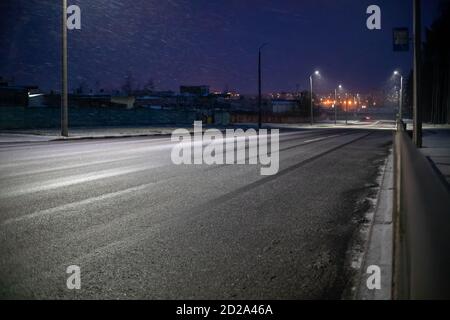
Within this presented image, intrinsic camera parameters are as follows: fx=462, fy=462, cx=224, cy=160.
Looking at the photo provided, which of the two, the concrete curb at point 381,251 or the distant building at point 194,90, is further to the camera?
Result: the distant building at point 194,90

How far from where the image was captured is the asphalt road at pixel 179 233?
4191 millimetres

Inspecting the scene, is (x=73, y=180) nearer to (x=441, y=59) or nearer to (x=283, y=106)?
(x=441, y=59)

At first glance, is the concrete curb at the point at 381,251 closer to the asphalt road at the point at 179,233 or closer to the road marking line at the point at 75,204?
the asphalt road at the point at 179,233

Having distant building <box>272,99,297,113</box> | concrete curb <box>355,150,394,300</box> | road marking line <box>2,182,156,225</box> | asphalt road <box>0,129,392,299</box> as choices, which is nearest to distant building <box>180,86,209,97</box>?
distant building <box>272,99,297,113</box>

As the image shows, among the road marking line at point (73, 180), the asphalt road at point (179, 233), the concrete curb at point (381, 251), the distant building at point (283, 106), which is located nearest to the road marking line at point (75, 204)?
the asphalt road at point (179, 233)

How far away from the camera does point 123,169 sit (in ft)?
42.5

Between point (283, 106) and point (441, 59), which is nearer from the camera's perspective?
point (441, 59)

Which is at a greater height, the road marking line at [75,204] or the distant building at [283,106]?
the distant building at [283,106]

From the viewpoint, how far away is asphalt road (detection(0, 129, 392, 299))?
419cm

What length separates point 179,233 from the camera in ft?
19.9

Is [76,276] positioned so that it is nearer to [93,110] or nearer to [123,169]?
[123,169]

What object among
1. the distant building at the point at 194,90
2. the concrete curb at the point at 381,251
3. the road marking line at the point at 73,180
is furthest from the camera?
the distant building at the point at 194,90

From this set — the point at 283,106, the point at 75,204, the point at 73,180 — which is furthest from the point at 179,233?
the point at 283,106
